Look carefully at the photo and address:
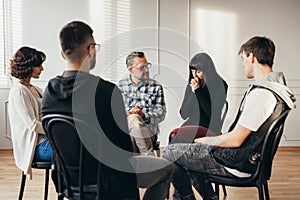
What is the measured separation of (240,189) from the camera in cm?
414

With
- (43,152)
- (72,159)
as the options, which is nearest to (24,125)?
(43,152)

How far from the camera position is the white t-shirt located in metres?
2.44

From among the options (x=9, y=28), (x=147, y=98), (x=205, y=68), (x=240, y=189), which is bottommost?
(x=240, y=189)

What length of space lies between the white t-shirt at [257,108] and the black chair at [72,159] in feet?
2.85

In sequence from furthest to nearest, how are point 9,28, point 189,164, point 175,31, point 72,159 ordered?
point 175,31
point 9,28
point 189,164
point 72,159

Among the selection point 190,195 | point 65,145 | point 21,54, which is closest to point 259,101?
point 190,195

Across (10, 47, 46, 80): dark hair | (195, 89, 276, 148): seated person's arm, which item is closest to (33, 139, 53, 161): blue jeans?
(10, 47, 46, 80): dark hair

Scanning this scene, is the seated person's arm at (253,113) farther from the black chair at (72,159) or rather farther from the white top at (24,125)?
the white top at (24,125)

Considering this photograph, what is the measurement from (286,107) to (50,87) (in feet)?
4.13

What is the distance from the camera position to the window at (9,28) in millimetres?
5945

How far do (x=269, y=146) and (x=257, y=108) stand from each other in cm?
22

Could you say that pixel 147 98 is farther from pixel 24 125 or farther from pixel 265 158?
pixel 265 158

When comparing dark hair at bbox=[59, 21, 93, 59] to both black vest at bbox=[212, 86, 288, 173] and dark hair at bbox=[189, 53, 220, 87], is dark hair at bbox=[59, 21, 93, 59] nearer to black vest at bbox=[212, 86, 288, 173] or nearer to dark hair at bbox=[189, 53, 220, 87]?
black vest at bbox=[212, 86, 288, 173]

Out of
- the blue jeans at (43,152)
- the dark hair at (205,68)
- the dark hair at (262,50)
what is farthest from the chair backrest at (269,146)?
the blue jeans at (43,152)
